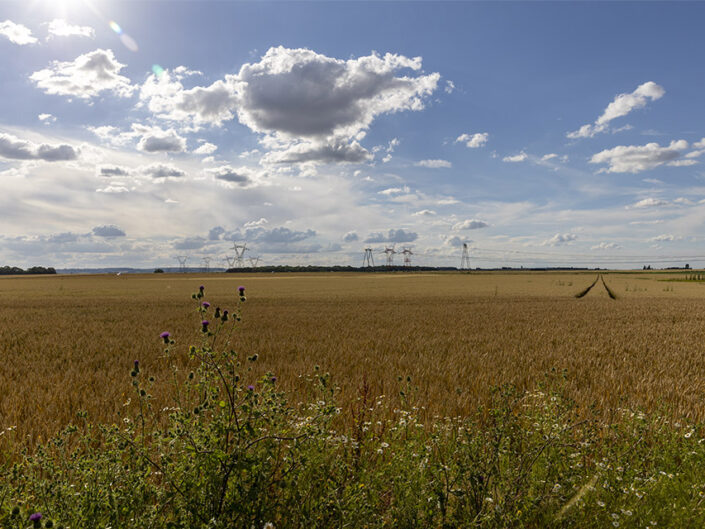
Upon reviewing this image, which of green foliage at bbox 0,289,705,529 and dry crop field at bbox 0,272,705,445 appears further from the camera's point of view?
dry crop field at bbox 0,272,705,445

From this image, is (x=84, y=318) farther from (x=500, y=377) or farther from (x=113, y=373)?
(x=500, y=377)

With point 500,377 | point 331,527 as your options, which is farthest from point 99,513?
point 500,377

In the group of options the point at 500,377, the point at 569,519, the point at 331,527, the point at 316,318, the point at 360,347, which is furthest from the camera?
the point at 316,318

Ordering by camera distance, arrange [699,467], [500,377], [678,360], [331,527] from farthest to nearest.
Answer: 1. [678,360]
2. [500,377]
3. [699,467]
4. [331,527]

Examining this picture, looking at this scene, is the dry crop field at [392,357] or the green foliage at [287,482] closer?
the green foliage at [287,482]

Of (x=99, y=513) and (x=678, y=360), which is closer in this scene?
(x=99, y=513)

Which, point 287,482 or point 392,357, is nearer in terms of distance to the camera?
point 287,482

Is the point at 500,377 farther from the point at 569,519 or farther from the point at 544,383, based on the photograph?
the point at 569,519

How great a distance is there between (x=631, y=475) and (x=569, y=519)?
96 centimetres

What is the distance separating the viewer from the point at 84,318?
64.1 feet

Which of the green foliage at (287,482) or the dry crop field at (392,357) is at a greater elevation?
the green foliage at (287,482)

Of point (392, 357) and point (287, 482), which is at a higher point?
point (287, 482)

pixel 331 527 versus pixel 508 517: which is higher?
pixel 508 517

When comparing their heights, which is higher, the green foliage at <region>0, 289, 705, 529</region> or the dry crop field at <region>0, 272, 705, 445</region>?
the green foliage at <region>0, 289, 705, 529</region>
